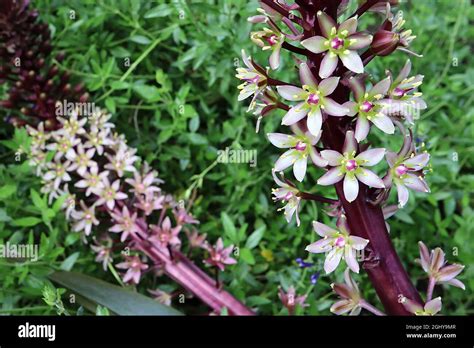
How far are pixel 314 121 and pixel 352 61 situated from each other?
0.07 meters

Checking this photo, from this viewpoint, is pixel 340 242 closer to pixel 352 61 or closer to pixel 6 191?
pixel 352 61

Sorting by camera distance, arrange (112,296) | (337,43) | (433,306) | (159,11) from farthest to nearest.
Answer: (159,11)
(112,296)
(433,306)
(337,43)

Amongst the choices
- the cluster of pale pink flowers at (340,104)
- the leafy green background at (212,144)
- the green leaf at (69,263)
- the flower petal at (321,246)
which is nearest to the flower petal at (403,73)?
the cluster of pale pink flowers at (340,104)

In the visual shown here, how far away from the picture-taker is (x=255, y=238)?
1.00 metres

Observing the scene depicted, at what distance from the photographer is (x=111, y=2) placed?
1.05m

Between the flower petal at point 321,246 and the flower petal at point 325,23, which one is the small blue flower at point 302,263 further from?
the flower petal at point 325,23

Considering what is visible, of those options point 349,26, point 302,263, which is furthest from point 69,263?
point 349,26

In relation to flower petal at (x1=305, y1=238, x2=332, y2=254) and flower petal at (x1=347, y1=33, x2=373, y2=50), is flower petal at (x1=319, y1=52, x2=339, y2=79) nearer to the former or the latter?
flower petal at (x1=347, y1=33, x2=373, y2=50)

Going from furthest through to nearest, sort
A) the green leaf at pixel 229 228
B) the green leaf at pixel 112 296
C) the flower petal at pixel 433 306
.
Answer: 1. the green leaf at pixel 229 228
2. the green leaf at pixel 112 296
3. the flower petal at pixel 433 306

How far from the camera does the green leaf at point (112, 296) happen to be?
88 centimetres

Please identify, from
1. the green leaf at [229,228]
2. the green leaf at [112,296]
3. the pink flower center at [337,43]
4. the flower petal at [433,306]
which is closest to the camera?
the pink flower center at [337,43]

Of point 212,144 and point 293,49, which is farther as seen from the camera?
point 212,144

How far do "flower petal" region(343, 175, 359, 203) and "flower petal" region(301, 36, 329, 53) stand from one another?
0.47ft

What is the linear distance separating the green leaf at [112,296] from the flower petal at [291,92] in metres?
0.39
